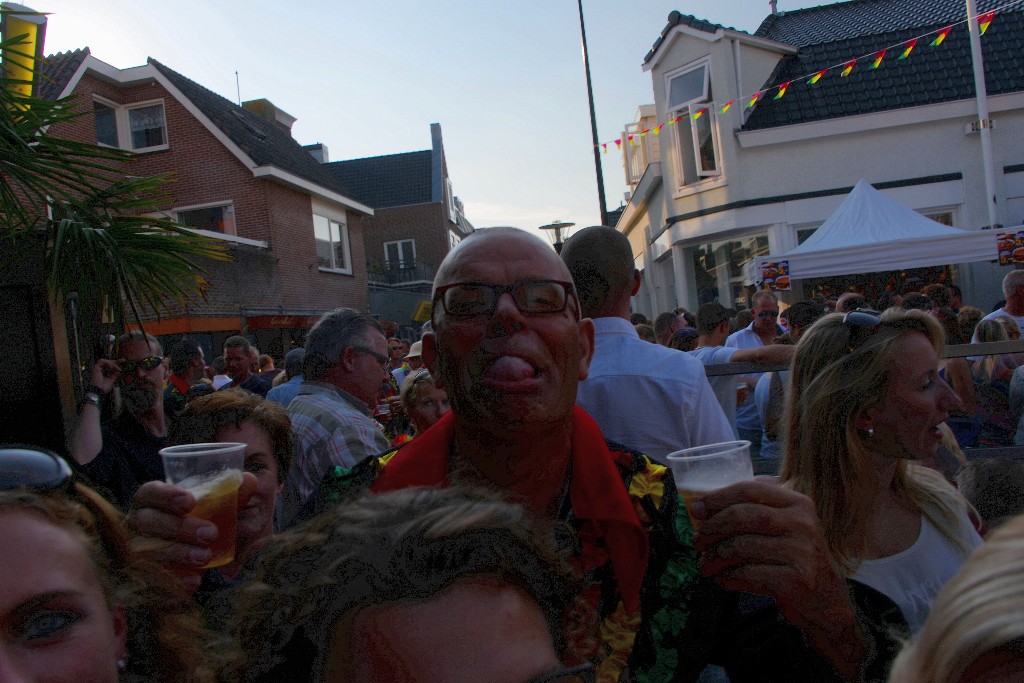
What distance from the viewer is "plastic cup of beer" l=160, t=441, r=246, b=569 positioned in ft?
4.98

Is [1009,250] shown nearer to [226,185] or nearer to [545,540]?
[545,540]

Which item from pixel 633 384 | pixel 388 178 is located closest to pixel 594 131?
pixel 633 384

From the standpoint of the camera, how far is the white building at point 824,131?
1392cm

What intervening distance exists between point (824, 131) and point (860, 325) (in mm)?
13372

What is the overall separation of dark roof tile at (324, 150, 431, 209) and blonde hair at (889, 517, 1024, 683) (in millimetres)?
38383


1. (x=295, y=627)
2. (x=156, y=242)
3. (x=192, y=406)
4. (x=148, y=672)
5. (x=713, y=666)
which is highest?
(x=156, y=242)

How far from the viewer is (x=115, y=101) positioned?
18.9 meters

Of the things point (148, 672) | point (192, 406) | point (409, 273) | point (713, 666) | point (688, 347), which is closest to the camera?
point (148, 672)

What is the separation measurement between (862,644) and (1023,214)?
50.8 feet

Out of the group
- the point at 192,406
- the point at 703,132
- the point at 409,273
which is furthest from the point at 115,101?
the point at 192,406

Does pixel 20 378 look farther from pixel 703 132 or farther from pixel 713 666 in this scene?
pixel 703 132

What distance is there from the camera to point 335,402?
378 centimetres

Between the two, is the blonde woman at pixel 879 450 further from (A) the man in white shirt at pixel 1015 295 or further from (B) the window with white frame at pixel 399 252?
(B) the window with white frame at pixel 399 252

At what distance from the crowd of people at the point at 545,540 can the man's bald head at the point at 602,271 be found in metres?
0.02
